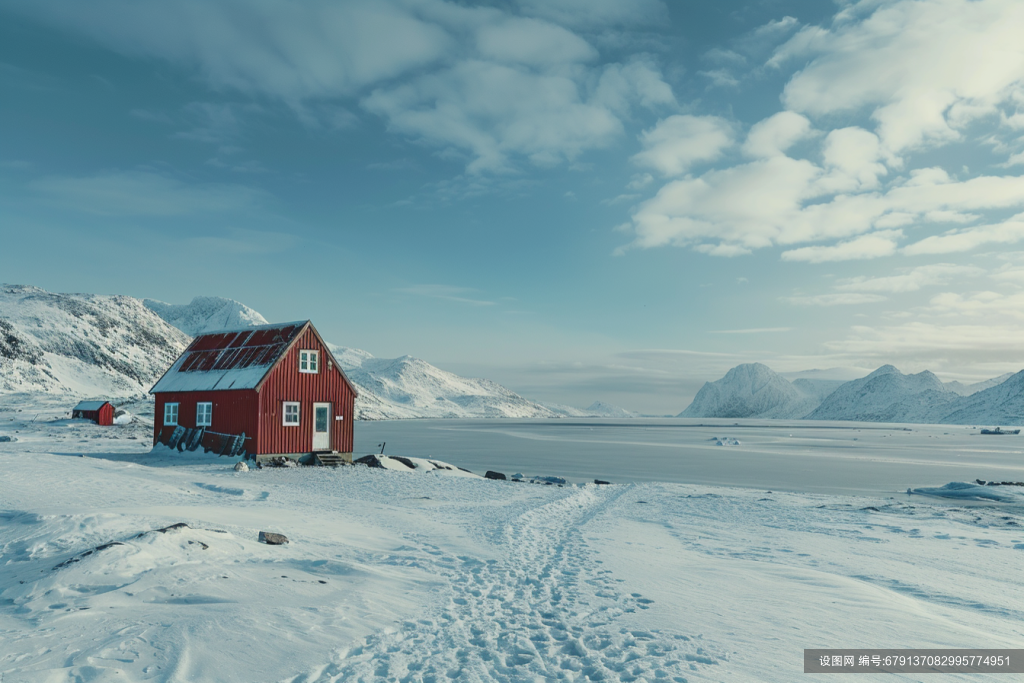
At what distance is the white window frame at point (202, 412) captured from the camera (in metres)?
33.6

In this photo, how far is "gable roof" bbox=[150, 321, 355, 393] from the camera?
3228cm

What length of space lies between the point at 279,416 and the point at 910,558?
93.0 feet

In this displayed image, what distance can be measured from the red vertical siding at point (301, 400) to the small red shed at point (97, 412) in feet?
143

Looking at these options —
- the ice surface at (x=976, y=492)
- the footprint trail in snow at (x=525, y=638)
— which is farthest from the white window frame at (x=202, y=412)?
the ice surface at (x=976, y=492)

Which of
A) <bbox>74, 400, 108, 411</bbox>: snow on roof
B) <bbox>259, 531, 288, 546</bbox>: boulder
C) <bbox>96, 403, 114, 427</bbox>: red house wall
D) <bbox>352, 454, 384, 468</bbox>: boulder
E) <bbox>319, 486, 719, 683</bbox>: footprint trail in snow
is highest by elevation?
<bbox>74, 400, 108, 411</bbox>: snow on roof

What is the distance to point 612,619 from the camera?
874cm

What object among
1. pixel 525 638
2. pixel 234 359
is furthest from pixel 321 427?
pixel 525 638

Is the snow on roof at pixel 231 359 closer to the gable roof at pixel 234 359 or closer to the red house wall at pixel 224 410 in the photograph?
the gable roof at pixel 234 359

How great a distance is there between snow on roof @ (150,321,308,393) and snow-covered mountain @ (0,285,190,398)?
84.0 meters

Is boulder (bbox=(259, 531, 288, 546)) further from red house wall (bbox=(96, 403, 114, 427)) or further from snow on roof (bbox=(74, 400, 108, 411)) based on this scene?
snow on roof (bbox=(74, 400, 108, 411))

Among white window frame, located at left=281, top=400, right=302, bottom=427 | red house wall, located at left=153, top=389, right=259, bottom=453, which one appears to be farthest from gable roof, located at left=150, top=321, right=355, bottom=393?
white window frame, located at left=281, top=400, right=302, bottom=427

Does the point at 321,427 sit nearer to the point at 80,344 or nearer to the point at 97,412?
the point at 97,412

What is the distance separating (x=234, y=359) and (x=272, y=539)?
25.5m

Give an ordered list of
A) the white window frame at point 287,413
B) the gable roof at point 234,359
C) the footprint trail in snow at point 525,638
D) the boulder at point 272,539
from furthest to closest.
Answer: the gable roof at point 234,359 < the white window frame at point 287,413 < the boulder at point 272,539 < the footprint trail in snow at point 525,638
